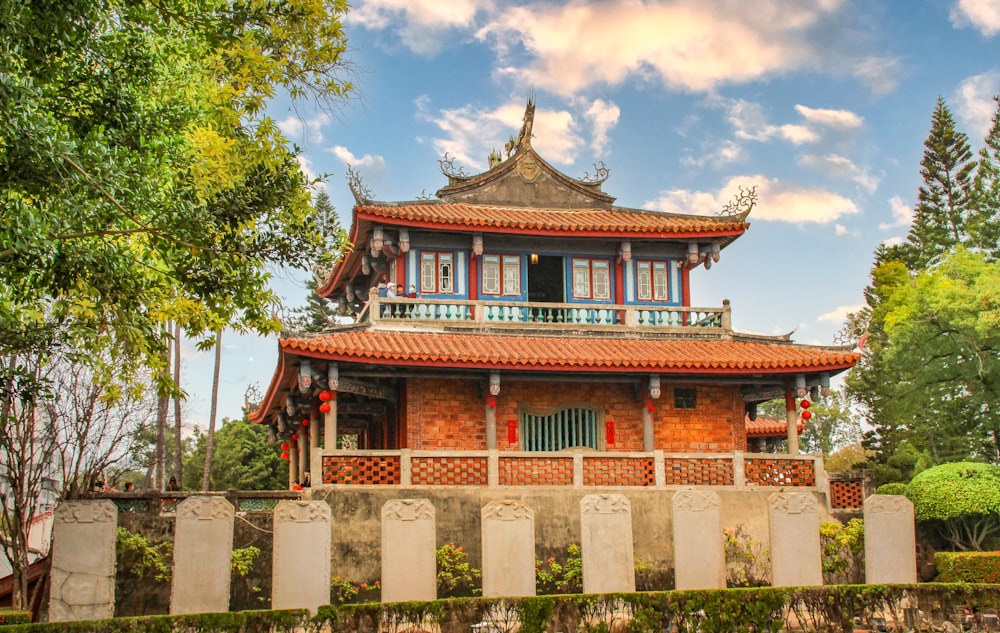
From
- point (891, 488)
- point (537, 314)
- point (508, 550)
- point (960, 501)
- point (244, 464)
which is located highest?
point (537, 314)

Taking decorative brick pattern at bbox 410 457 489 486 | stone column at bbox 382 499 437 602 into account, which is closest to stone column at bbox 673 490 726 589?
stone column at bbox 382 499 437 602

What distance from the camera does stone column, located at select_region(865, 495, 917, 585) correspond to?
14.8 m

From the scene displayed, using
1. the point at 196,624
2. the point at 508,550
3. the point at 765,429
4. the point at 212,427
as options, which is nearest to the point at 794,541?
the point at 508,550

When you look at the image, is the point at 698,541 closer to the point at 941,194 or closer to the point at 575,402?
the point at 575,402

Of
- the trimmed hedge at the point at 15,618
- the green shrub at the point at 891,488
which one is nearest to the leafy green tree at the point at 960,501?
the green shrub at the point at 891,488

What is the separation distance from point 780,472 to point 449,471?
6.63 metres

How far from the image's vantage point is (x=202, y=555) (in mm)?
12367

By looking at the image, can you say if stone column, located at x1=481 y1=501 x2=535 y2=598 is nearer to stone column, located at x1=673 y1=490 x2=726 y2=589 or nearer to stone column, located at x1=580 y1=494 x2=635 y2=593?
stone column, located at x1=580 y1=494 x2=635 y2=593

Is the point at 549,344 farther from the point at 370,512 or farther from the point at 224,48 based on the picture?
the point at 224,48

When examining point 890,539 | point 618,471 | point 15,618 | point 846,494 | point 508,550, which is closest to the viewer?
point 15,618

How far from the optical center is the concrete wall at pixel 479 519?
1711 cm

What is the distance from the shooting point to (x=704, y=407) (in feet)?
71.9

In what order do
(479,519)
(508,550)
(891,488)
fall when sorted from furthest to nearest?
1. (891,488)
2. (479,519)
3. (508,550)

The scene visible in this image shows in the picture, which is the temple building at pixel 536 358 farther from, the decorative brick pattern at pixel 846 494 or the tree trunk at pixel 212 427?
the tree trunk at pixel 212 427
